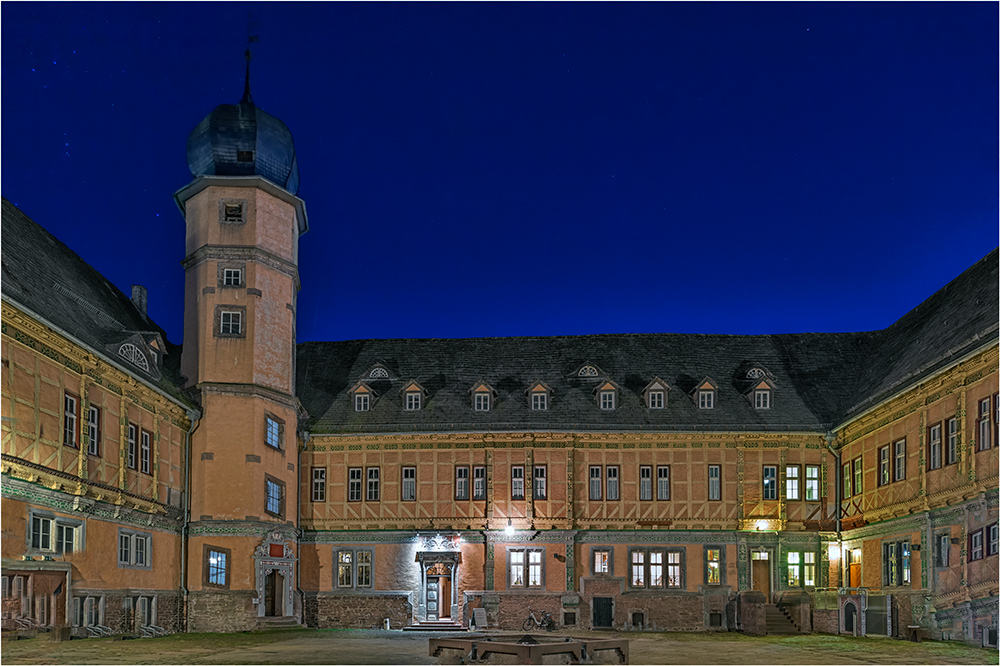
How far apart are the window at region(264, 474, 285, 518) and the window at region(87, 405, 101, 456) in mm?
8498

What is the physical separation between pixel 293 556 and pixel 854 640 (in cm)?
1873

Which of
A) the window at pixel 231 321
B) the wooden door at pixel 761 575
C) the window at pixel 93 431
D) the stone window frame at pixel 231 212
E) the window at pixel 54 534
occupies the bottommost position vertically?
the wooden door at pixel 761 575

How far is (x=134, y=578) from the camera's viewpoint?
3134cm

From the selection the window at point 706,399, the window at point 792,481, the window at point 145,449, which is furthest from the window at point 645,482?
the window at point 145,449

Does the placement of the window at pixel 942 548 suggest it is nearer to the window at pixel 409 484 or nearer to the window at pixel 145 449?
the window at pixel 409 484

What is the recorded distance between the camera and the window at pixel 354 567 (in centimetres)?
4047

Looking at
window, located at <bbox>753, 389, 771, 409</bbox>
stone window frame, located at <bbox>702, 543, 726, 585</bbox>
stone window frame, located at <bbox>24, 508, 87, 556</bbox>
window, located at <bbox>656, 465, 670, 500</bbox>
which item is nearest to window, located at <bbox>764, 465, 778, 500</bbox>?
window, located at <bbox>753, 389, 771, 409</bbox>

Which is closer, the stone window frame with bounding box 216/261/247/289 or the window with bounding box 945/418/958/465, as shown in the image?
the window with bounding box 945/418/958/465

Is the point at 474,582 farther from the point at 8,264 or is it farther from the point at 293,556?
the point at 8,264

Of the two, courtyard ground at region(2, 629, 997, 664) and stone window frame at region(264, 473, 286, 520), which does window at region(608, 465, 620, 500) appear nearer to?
courtyard ground at region(2, 629, 997, 664)

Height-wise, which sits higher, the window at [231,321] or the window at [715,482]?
the window at [231,321]

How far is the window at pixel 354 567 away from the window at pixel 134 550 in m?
9.28

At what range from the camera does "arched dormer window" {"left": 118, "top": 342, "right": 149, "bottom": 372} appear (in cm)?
3141

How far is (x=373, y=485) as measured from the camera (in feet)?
135
